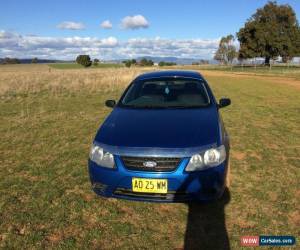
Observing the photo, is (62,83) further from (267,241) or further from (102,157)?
(267,241)

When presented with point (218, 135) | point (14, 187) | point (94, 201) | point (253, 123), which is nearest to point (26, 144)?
point (14, 187)

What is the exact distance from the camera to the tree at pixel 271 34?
52.5 metres

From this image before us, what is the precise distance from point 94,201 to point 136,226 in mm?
867

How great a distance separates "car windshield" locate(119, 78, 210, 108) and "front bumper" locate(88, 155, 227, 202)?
62.1 inches

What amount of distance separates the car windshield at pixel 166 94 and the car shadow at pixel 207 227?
5.22ft

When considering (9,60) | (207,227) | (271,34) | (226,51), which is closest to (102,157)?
(207,227)

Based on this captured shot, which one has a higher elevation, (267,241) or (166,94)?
(166,94)

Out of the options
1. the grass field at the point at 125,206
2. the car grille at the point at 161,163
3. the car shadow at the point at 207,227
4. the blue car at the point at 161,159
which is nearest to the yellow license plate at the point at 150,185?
the blue car at the point at 161,159

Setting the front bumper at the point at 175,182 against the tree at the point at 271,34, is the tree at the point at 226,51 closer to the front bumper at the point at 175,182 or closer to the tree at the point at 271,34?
the tree at the point at 271,34

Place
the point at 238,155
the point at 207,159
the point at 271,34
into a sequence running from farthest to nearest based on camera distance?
the point at 271,34, the point at 238,155, the point at 207,159

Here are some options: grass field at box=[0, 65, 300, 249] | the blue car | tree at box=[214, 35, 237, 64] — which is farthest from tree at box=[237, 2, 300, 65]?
the blue car

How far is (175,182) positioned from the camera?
11.7ft

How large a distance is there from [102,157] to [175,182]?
0.91 meters

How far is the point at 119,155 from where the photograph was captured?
371 centimetres
